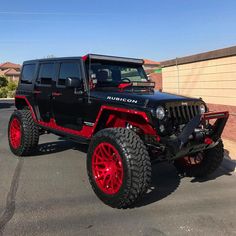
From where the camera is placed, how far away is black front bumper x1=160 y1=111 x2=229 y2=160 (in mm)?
4777

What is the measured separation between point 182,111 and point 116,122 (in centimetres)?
105

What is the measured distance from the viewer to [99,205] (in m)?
4.87

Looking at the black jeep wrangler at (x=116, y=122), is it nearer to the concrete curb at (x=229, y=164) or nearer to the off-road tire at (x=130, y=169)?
the off-road tire at (x=130, y=169)

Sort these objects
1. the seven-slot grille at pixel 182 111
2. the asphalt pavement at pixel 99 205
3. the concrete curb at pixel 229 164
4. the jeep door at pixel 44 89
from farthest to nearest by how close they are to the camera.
Result: the jeep door at pixel 44 89 → the concrete curb at pixel 229 164 → the seven-slot grille at pixel 182 111 → the asphalt pavement at pixel 99 205

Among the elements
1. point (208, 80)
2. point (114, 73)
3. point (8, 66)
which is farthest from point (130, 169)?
point (8, 66)

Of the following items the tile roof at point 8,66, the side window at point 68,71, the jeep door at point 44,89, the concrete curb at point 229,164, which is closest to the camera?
the side window at point 68,71

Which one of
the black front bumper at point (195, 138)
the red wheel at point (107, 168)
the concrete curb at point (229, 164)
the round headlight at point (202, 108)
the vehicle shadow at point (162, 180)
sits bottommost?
the concrete curb at point (229, 164)

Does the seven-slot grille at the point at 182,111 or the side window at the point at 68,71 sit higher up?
the side window at the point at 68,71

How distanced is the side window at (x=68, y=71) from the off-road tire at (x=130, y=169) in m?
1.81

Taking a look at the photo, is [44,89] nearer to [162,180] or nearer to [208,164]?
[162,180]

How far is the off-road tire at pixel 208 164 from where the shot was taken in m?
5.88

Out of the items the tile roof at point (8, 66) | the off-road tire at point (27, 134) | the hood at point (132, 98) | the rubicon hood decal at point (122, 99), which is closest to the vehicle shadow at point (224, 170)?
the hood at point (132, 98)

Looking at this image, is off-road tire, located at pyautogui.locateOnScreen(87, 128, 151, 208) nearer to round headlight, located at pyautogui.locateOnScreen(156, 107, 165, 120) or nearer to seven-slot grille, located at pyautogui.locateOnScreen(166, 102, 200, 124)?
round headlight, located at pyautogui.locateOnScreen(156, 107, 165, 120)

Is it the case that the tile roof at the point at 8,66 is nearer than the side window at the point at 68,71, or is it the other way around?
the side window at the point at 68,71
